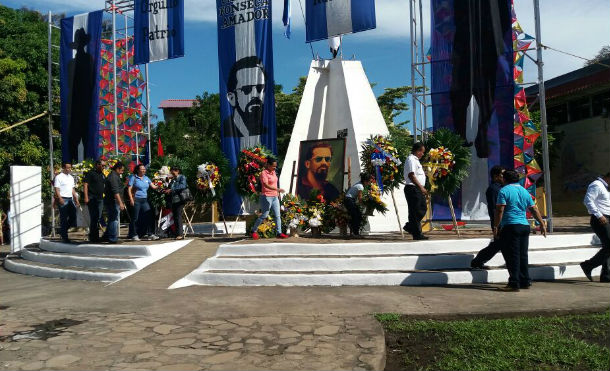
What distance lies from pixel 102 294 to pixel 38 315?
Answer: 1.27m

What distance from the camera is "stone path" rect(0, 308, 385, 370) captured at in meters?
4.12

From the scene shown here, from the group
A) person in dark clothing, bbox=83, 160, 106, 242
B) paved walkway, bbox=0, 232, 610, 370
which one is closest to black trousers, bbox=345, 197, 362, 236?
paved walkway, bbox=0, 232, 610, 370

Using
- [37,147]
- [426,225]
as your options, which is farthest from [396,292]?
[37,147]

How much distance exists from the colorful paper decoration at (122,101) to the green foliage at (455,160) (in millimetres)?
11289

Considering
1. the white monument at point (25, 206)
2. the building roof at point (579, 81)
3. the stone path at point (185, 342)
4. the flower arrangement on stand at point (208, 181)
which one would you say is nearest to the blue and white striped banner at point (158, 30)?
the white monument at point (25, 206)

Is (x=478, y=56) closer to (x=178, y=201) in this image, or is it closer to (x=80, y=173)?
(x=178, y=201)

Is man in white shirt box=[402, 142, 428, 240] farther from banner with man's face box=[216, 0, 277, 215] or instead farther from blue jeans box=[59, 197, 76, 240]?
blue jeans box=[59, 197, 76, 240]

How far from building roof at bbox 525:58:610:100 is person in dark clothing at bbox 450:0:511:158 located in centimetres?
1280

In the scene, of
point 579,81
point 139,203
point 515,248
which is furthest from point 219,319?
point 579,81

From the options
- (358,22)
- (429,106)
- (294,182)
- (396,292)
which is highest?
(358,22)

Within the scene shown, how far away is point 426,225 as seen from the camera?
12305 mm

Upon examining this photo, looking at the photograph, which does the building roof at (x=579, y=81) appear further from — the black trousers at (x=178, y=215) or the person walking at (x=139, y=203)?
the person walking at (x=139, y=203)

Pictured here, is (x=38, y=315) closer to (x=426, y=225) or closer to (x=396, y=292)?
(x=396, y=292)

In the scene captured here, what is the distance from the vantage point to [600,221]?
7.11 meters
